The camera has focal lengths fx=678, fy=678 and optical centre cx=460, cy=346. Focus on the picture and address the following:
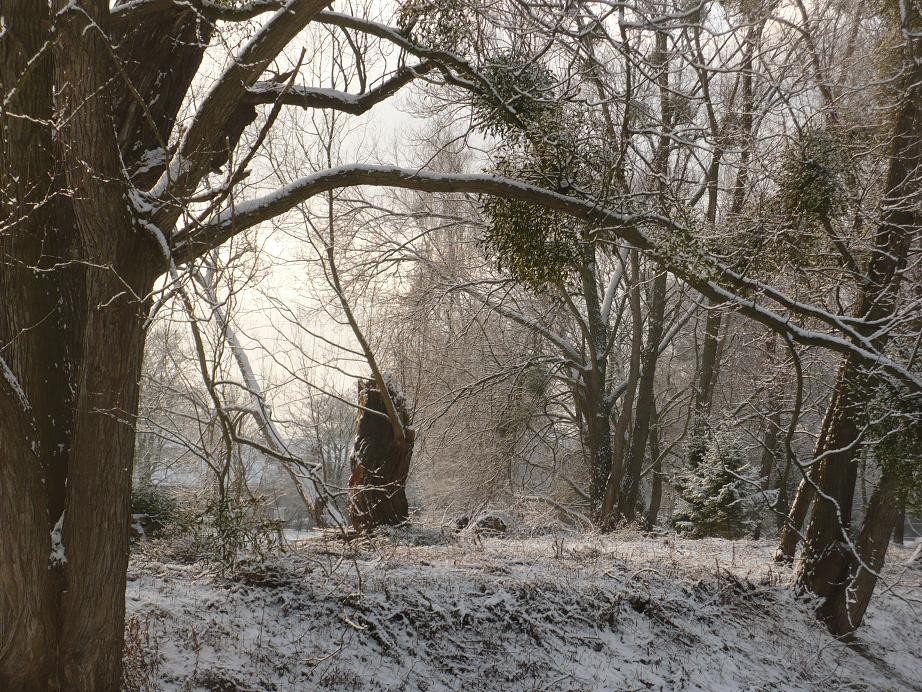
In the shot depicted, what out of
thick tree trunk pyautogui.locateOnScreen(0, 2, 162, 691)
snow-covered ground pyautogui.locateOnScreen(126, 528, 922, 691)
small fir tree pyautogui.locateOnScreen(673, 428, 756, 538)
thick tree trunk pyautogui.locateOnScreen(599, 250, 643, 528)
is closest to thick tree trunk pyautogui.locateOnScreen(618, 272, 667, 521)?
thick tree trunk pyautogui.locateOnScreen(599, 250, 643, 528)

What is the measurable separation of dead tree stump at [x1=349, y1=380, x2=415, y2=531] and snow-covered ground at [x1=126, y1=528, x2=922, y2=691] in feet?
5.07

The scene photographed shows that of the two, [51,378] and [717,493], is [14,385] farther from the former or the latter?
[717,493]

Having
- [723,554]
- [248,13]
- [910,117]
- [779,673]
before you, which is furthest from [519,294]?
[248,13]

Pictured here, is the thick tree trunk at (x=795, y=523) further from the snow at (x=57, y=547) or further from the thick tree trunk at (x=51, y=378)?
the snow at (x=57, y=547)

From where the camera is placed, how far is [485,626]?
20.2ft

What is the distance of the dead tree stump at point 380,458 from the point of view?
9.89 metres

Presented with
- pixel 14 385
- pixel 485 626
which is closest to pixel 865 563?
pixel 485 626

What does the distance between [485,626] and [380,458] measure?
166 inches

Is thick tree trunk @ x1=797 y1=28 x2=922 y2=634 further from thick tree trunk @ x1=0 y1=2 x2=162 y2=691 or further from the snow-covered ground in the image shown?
thick tree trunk @ x1=0 y1=2 x2=162 y2=691

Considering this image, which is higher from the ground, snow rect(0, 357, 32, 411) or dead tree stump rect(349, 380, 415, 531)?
snow rect(0, 357, 32, 411)

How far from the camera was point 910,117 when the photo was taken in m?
8.24

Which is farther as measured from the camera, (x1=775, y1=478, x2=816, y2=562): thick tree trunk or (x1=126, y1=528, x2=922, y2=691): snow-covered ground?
(x1=775, y1=478, x2=816, y2=562): thick tree trunk

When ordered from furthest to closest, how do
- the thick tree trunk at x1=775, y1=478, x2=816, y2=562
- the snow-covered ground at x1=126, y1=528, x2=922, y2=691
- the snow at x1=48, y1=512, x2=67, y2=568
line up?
the thick tree trunk at x1=775, y1=478, x2=816, y2=562, the snow-covered ground at x1=126, y1=528, x2=922, y2=691, the snow at x1=48, y1=512, x2=67, y2=568

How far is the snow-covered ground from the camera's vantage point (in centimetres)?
507
